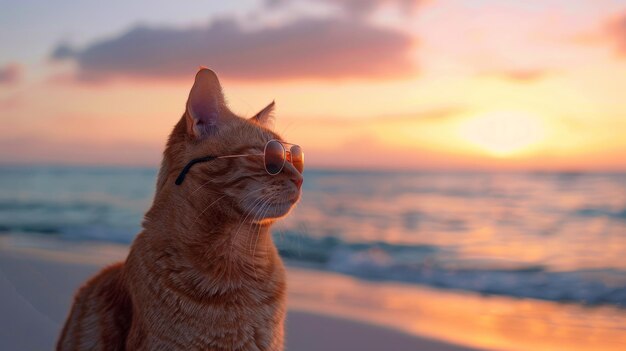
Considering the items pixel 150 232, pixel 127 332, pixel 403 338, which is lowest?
pixel 403 338

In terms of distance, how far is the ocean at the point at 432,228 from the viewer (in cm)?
717

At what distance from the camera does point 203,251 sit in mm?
2035

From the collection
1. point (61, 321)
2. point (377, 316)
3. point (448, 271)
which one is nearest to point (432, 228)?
point (448, 271)

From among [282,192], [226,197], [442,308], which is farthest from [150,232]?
[442,308]

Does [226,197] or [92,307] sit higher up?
[226,197]

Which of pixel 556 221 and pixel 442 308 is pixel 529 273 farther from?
pixel 556 221

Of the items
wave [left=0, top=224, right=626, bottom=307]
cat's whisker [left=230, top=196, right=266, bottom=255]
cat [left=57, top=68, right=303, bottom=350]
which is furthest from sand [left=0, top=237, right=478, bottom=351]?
cat's whisker [left=230, top=196, right=266, bottom=255]

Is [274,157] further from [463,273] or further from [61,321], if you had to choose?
[463,273]

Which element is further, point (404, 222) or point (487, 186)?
point (487, 186)

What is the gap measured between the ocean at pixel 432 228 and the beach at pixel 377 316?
1.99 feet

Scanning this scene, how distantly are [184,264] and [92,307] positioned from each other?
44cm

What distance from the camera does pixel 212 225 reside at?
2.03 metres

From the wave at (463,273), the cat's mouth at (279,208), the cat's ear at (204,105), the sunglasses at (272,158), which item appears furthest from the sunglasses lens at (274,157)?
the wave at (463,273)

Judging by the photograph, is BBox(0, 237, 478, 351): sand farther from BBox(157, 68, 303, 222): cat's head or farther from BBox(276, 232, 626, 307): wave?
BBox(157, 68, 303, 222): cat's head
